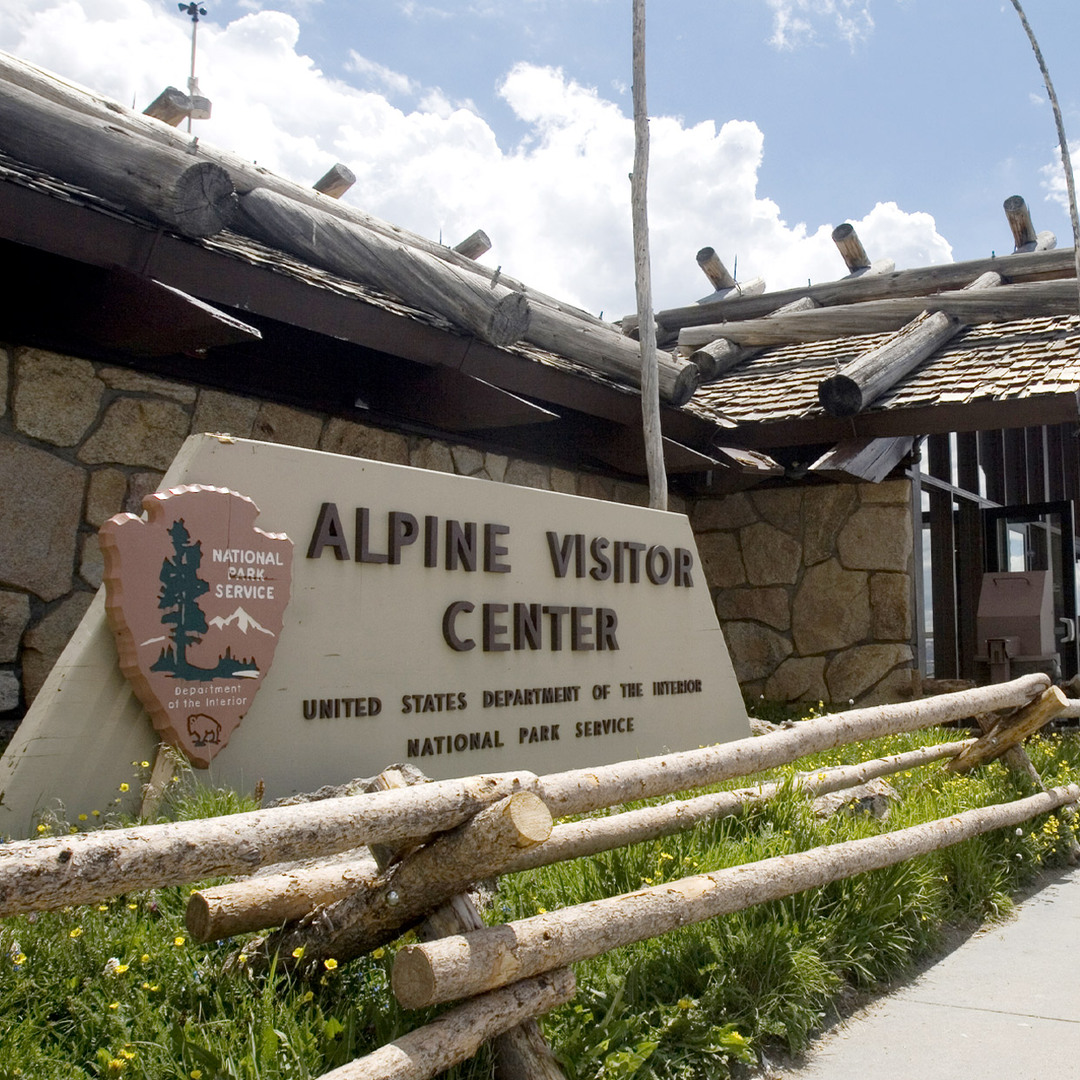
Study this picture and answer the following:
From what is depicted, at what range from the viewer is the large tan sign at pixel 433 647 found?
156 inches

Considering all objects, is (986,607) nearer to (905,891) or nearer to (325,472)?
(905,891)

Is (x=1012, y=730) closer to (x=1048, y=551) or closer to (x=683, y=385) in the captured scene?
(x=683, y=385)

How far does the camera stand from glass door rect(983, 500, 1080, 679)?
10992mm

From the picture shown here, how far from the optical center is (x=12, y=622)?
17.3 feet

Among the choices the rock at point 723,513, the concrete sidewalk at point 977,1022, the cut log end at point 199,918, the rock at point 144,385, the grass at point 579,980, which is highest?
the rock at point 144,385

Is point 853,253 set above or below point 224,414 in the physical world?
above

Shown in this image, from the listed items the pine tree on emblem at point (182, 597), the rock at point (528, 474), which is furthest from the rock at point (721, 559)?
the pine tree on emblem at point (182, 597)

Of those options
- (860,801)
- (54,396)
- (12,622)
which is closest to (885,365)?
(860,801)

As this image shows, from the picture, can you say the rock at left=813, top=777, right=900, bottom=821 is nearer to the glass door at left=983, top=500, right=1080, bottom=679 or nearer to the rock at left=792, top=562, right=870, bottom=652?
the rock at left=792, top=562, right=870, bottom=652

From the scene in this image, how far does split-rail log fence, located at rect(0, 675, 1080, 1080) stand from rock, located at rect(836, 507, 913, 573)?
604 cm

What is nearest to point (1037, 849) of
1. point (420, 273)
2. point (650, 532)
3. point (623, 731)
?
point (623, 731)

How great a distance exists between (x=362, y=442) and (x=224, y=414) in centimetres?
97

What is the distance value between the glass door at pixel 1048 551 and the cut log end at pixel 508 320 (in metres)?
6.72

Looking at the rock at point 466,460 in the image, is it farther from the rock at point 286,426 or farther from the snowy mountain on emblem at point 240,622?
the snowy mountain on emblem at point 240,622
